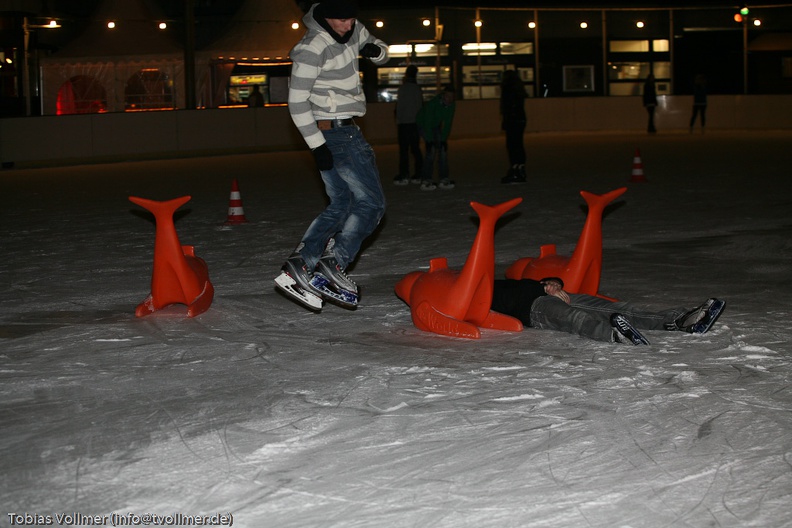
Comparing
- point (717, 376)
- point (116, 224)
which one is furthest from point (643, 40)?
point (717, 376)

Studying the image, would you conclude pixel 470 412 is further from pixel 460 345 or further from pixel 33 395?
pixel 33 395

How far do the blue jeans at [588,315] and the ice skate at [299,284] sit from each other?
4.09ft

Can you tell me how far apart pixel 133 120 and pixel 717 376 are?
1895 centimetres

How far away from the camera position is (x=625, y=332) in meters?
4.69

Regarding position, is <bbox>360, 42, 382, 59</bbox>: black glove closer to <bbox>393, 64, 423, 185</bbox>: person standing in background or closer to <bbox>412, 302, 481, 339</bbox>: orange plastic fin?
<bbox>412, 302, 481, 339</bbox>: orange plastic fin

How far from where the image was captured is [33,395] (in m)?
4.08

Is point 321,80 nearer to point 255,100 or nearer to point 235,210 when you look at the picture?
point 235,210

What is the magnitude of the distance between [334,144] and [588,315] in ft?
5.51

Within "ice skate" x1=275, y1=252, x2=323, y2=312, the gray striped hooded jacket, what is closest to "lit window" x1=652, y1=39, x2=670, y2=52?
the gray striped hooded jacket

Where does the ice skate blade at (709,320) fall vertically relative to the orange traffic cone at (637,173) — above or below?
below

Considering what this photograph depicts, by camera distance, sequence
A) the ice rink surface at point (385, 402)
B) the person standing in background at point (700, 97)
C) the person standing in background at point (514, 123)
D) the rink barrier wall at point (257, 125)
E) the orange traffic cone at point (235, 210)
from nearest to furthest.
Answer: the ice rink surface at point (385, 402), the orange traffic cone at point (235, 210), the person standing in background at point (514, 123), the rink barrier wall at point (257, 125), the person standing in background at point (700, 97)

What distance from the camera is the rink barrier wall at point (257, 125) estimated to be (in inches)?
801

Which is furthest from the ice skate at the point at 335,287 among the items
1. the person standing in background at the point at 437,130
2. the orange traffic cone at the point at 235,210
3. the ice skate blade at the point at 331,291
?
the person standing in background at the point at 437,130

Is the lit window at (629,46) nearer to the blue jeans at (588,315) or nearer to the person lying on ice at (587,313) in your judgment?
the person lying on ice at (587,313)
